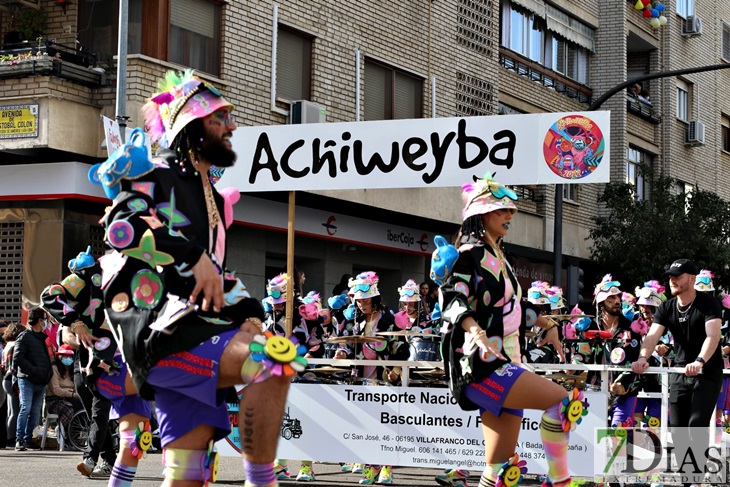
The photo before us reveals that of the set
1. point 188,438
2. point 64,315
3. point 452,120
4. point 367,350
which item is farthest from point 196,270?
point 367,350

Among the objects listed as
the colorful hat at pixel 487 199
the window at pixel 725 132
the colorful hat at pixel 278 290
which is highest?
the window at pixel 725 132

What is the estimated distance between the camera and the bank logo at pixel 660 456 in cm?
958

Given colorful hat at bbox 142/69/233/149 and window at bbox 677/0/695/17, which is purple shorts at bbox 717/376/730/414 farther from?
window at bbox 677/0/695/17

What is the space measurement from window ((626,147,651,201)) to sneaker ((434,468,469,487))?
82.5 ft

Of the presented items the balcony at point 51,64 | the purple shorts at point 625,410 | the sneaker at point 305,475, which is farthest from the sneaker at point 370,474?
the balcony at point 51,64

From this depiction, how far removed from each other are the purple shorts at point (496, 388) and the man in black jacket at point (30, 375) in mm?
9386

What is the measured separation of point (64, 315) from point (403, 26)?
16381 mm

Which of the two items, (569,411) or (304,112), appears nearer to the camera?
(569,411)

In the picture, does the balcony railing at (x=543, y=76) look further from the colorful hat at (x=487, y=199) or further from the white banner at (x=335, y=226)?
the colorful hat at (x=487, y=199)

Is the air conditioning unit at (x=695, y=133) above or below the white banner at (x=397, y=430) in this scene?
above

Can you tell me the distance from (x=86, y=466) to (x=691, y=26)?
3154cm

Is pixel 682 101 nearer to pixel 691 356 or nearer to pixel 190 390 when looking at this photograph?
pixel 691 356

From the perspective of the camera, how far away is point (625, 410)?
38.0 feet

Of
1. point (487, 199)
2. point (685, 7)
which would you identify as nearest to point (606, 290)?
point (487, 199)
